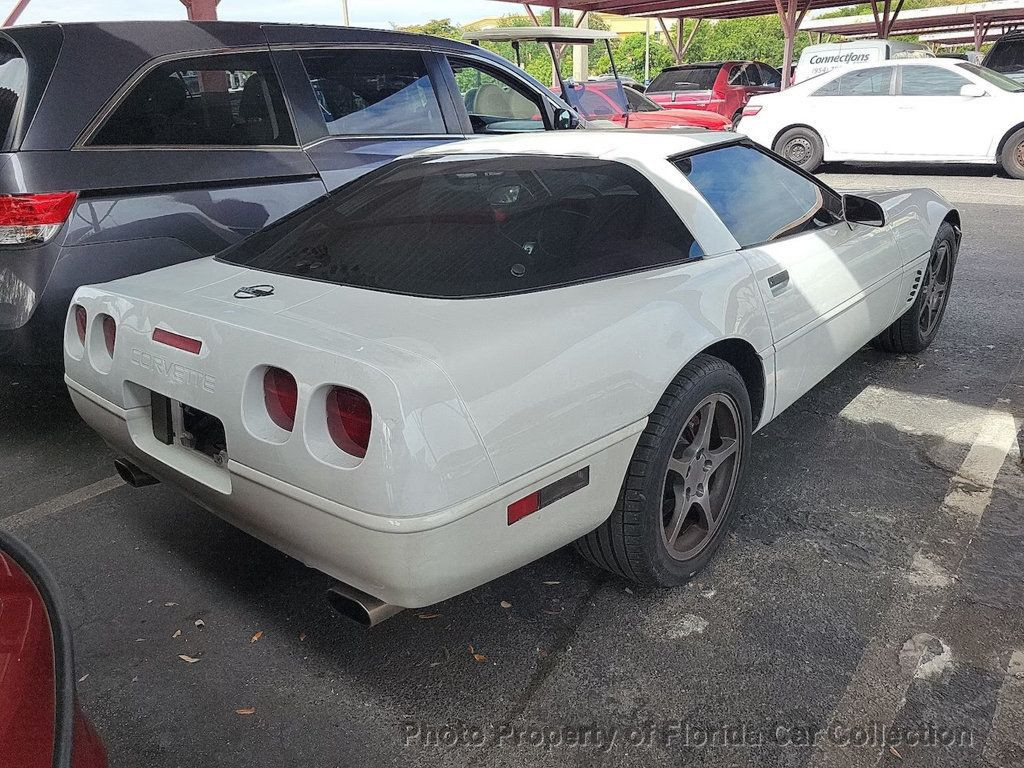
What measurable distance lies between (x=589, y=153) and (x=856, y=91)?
32.1 ft

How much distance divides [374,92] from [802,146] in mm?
8838

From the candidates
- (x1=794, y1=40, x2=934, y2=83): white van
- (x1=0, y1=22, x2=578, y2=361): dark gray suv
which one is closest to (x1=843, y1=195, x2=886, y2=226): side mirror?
(x1=0, y1=22, x2=578, y2=361): dark gray suv

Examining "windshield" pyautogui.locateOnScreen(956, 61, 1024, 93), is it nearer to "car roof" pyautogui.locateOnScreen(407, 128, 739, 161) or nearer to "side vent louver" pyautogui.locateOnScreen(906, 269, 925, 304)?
"side vent louver" pyautogui.locateOnScreen(906, 269, 925, 304)

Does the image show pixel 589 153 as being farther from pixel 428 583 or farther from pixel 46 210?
pixel 46 210

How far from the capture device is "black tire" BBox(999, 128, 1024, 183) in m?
10.4

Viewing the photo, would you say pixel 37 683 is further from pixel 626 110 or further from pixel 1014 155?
pixel 626 110

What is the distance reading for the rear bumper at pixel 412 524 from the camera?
5.74 ft

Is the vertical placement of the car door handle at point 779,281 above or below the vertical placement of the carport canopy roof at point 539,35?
below

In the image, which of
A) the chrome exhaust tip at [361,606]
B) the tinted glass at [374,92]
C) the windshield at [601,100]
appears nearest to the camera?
the chrome exhaust tip at [361,606]

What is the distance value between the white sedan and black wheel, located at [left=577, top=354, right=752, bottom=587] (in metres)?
8.82

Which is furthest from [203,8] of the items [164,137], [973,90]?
[973,90]

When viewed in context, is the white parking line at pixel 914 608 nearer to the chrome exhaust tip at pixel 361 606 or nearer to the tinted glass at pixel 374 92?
the chrome exhaust tip at pixel 361 606

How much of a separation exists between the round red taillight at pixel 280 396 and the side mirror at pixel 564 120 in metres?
3.96

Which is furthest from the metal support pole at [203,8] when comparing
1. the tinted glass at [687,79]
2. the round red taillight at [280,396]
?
the tinted glass at [687,79]
